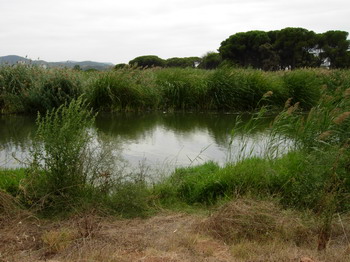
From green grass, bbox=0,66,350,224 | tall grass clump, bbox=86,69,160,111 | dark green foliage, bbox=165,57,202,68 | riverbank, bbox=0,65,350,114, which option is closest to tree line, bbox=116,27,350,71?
dark green foliage, bbox=165,57,202,68

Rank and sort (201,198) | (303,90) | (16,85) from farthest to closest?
(303,90), (16,85), (201,198)

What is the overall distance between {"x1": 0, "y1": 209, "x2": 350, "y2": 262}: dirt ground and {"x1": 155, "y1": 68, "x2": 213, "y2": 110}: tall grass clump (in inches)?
404

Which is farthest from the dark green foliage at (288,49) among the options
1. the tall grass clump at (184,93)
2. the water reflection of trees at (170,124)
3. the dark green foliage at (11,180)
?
the dark green foliage at (11,180)

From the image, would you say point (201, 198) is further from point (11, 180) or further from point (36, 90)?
point (36, 90)

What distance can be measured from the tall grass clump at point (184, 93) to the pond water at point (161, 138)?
3.95 feet

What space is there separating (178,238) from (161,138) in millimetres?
5610

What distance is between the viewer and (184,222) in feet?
14.1

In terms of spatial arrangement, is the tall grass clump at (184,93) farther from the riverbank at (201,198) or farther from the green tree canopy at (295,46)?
the green tree canopy at (295,46)

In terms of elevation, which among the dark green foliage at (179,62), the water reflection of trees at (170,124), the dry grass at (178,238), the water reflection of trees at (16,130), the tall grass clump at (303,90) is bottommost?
the dry grass at (178,238)

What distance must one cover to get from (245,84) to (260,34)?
879 inches

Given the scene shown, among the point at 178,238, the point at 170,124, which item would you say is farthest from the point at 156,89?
the point at 178,238

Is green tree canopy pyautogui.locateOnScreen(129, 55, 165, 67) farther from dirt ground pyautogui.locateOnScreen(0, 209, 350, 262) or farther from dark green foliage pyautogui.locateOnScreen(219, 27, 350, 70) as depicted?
dirt ground pyautogui.locateOnScreen(0, 209, 350, 262)

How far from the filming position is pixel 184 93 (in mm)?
14523

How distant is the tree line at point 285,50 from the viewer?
109 ft
